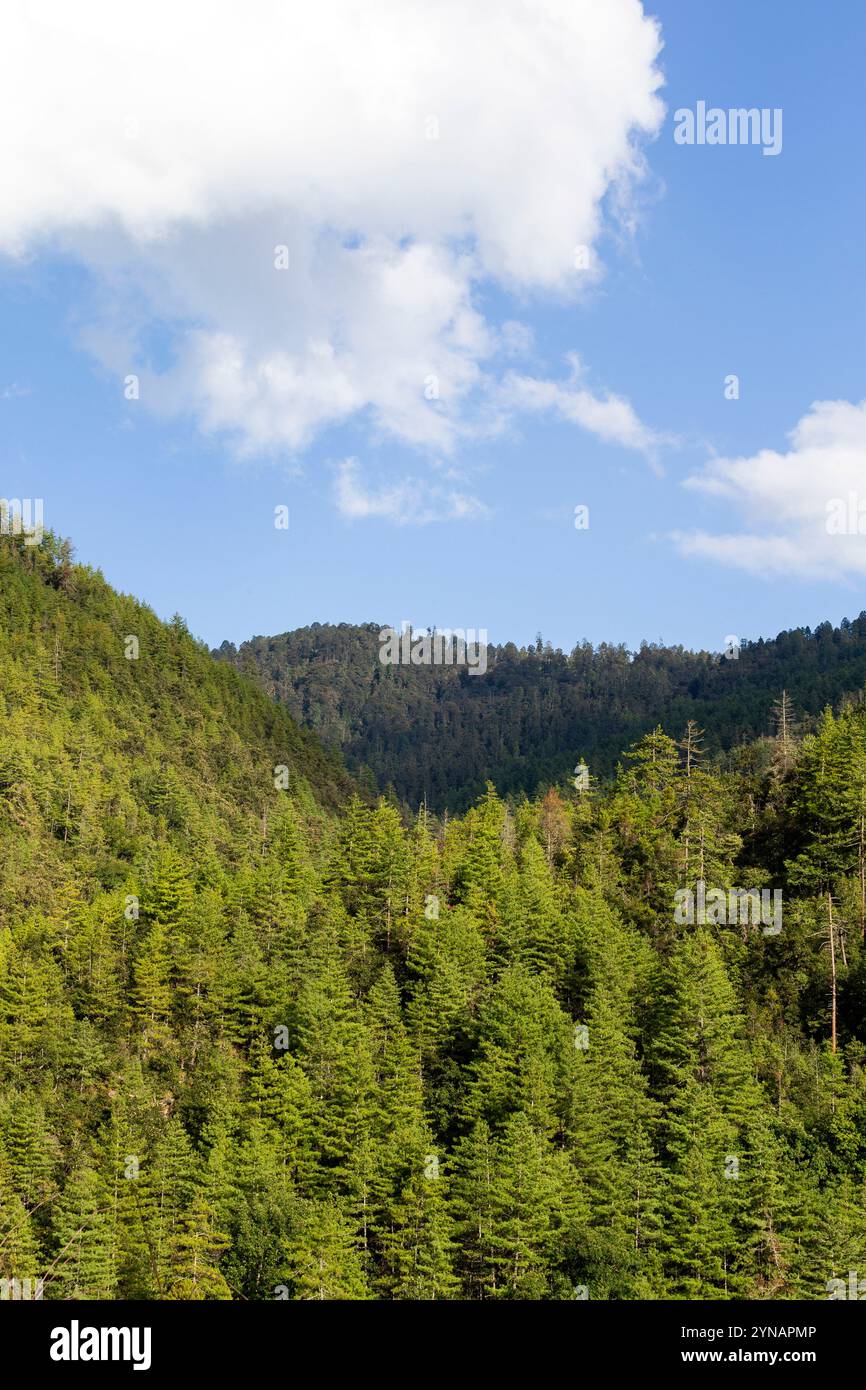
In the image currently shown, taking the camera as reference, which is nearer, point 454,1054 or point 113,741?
point 454,1054

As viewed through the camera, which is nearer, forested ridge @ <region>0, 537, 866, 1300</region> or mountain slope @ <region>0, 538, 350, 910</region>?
forested ridge @ <region>0, 537, 866, 1300</region>

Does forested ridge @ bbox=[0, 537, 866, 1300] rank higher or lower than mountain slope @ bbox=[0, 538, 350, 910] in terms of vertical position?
lower

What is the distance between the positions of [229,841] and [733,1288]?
77.0 metres

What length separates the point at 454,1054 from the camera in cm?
6231

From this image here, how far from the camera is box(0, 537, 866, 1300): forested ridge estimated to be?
46500mm

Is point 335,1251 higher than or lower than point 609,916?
lower

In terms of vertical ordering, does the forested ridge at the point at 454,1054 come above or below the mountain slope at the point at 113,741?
below

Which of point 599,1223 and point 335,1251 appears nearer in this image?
point 335,1251

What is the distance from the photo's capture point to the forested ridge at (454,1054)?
4650 cm

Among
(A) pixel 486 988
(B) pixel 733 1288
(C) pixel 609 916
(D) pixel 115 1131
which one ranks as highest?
(C) pixel 609 916

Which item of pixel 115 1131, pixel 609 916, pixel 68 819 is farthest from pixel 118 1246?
pixel 68 819

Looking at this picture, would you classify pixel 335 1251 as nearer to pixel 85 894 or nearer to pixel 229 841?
pixel 85 894

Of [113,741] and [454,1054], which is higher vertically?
[113,741]

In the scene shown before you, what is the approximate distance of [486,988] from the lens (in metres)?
65.9
